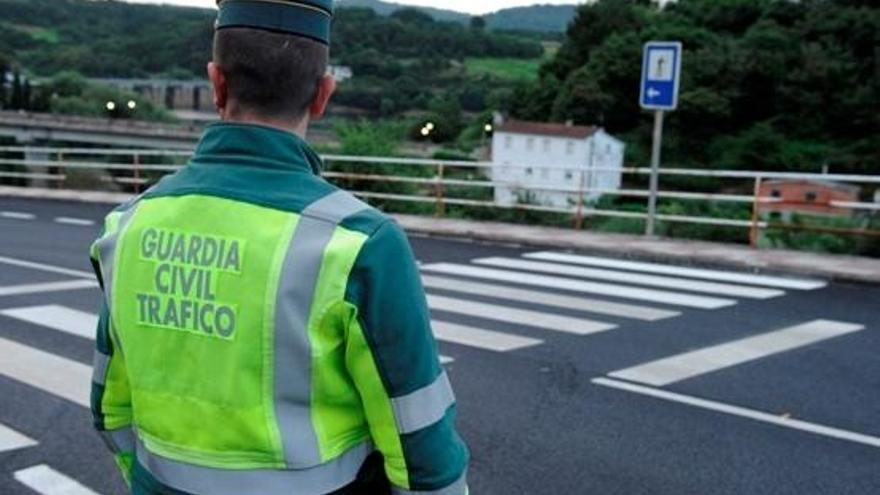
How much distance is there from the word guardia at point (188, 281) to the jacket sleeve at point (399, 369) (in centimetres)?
24

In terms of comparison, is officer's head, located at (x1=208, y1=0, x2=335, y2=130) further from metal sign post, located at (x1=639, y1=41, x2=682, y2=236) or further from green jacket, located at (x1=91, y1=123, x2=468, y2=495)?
metal sign post, located at (x1=639, y1=41, x2=682, y2=236)

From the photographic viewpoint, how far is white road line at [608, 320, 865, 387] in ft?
21.4

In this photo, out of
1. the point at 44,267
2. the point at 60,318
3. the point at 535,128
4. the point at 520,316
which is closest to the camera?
the point at 60,318

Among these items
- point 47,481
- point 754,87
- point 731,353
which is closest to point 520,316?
point 731,353

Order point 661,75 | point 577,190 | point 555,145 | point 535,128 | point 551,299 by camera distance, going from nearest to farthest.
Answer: point 551,299 → point 661,75 → point 577,190 → point 555,145 → point 535,128

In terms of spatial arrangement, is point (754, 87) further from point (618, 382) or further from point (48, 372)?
point (48, 372)

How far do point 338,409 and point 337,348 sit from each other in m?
0.13

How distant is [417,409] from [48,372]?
5.40 metres

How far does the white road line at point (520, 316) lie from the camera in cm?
802

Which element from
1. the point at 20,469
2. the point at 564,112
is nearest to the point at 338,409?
the point at 20,469

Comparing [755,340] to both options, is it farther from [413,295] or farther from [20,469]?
[413,295]

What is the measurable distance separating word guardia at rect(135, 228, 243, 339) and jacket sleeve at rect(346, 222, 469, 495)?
0.80ft

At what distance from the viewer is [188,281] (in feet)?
5.84

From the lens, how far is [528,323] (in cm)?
818
